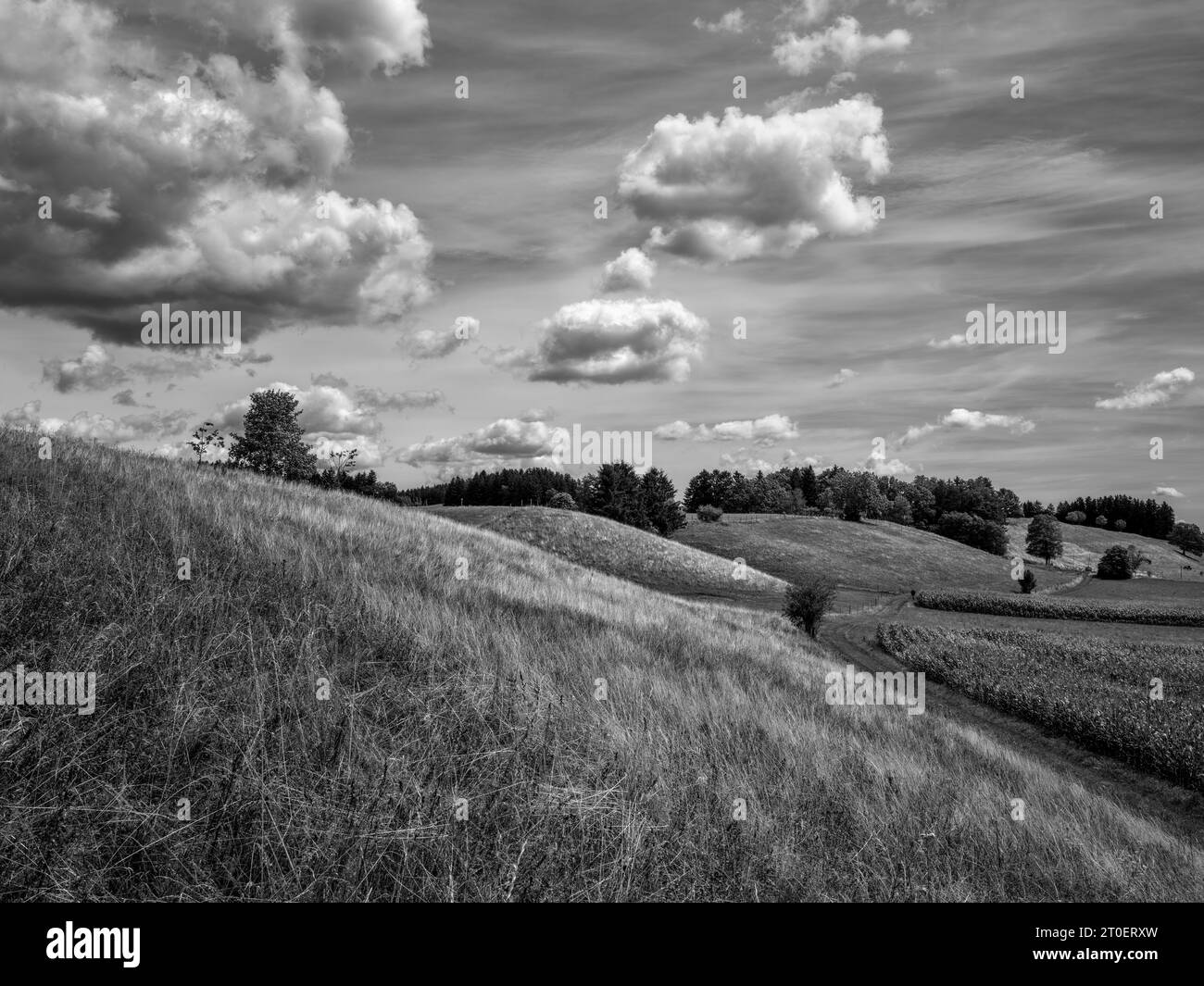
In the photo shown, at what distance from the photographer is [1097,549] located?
5669 inches

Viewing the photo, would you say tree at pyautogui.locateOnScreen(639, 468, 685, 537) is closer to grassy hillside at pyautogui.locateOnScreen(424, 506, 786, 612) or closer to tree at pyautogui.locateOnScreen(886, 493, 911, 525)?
grassy hillside at pyautogui.locateOnScreen(424, 506, 786, 612)

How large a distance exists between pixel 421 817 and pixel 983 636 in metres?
47.2

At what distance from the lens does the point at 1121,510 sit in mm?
191375

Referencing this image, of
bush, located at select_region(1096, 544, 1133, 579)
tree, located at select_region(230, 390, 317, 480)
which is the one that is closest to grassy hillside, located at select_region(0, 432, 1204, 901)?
tree, located at select_region(230, 390, 317, 480)

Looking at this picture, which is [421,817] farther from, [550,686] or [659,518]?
[659,518]

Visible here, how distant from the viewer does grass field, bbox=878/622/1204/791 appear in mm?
18984

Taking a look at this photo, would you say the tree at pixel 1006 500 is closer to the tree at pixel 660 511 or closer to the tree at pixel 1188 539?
the tree at pixel 1188 539

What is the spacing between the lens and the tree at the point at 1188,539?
495 ft

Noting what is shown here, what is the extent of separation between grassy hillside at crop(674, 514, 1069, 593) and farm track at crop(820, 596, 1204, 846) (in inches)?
2098

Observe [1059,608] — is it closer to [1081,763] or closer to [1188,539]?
[1081,763]
